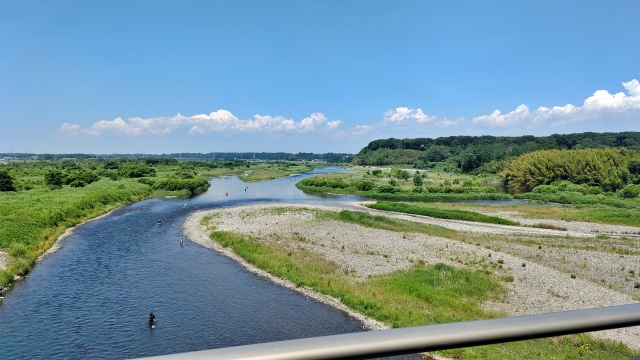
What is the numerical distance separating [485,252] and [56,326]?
80.8ft

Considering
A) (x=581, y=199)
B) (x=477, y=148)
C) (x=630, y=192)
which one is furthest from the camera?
(x=477, y=148)

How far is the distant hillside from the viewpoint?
112m

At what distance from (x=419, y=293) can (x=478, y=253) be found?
32.2 feet

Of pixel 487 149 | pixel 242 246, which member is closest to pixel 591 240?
pixel 242 246

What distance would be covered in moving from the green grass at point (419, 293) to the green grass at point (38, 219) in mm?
13199

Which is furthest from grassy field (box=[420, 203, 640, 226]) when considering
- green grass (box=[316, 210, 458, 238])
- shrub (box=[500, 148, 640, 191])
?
shrub (box=[500, 148, 640, 191])

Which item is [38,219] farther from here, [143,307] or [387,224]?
[387,224]

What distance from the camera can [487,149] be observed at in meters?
122

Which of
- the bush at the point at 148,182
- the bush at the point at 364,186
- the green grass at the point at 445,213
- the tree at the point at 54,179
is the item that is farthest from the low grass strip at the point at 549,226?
the tree at the point at 54,179

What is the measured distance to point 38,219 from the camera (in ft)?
99.6

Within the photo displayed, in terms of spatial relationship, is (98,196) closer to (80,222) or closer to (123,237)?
(80,222)


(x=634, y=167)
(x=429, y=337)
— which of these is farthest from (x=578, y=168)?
(x=429, y=337)

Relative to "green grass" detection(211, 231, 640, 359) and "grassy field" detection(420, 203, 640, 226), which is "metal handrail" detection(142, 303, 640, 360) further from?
"grassy field" detection(420, 203, 640, 226)

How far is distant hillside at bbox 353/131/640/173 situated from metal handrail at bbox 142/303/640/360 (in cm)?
10763
